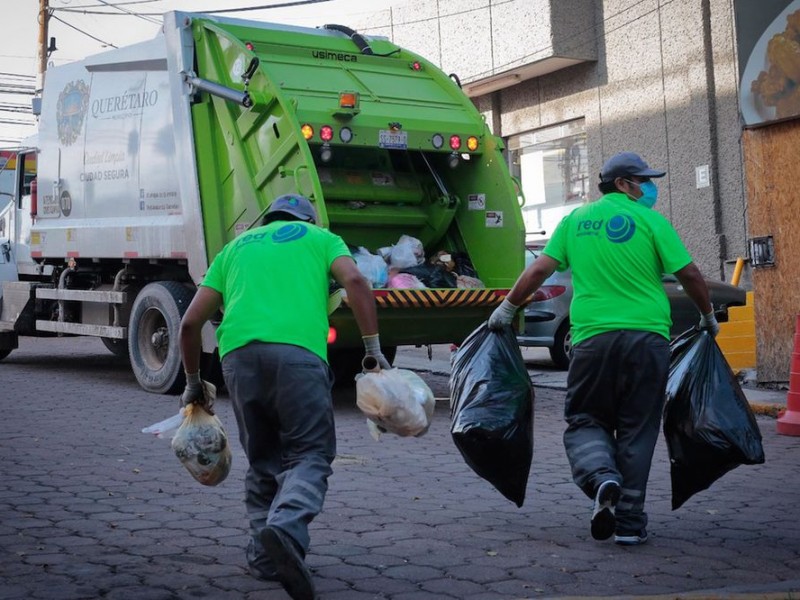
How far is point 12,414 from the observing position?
9359mm

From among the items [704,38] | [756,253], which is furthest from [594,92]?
[756,253]

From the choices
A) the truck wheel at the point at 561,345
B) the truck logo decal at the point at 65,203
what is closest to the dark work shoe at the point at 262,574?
the truck logo decal at the point at 65,203

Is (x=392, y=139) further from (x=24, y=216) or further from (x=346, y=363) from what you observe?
(x=24, y=216)

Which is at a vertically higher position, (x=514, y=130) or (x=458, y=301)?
(x=514, y=130)

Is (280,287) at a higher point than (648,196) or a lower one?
lower

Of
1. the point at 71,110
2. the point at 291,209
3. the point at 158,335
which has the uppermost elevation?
the point at 71,110

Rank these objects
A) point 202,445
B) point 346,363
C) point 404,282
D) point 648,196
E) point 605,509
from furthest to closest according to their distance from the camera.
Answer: point 346,363
point 404,282
point 648,196
point 605,509
point 202,445

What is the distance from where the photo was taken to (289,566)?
3986mm

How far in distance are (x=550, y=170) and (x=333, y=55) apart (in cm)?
1024

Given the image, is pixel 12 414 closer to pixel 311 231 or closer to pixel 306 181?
pixel 306 181

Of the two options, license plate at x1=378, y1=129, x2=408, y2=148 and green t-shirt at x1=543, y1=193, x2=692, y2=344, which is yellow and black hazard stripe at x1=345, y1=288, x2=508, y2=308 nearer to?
license plate at x1=378, y1=129, x2=408, y2=148

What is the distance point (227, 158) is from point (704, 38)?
8.92 m

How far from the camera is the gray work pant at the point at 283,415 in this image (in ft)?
14.3

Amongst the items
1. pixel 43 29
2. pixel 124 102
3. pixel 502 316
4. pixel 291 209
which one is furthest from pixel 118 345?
pixel 43 29
